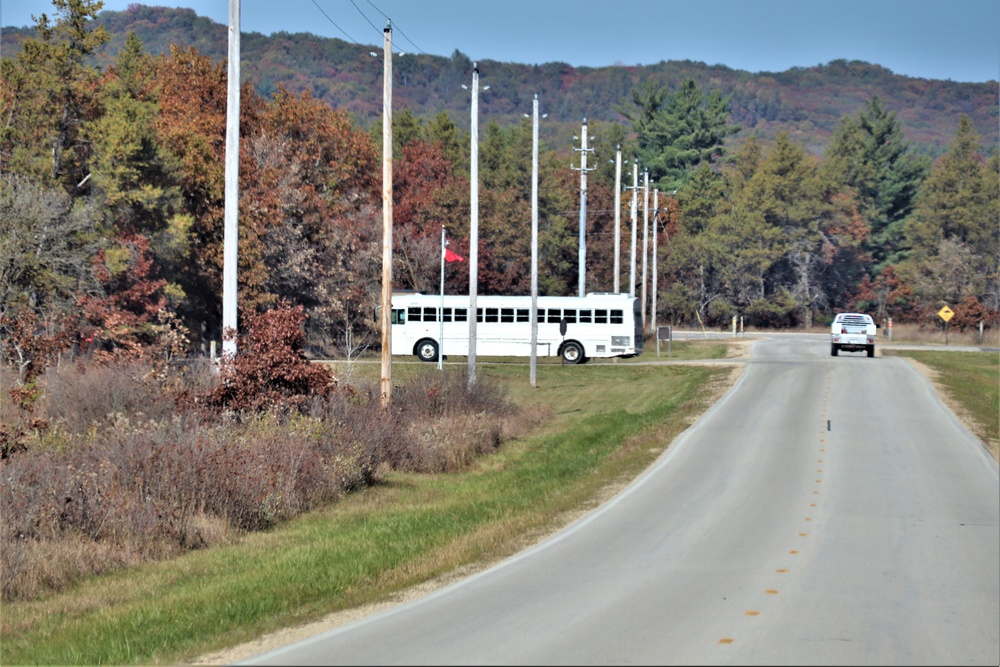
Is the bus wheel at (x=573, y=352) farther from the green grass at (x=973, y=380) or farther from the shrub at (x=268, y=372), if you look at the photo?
the shrub at (x=268, y=372)

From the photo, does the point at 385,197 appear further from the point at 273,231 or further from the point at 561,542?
the point at 273,231

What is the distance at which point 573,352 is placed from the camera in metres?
51.5

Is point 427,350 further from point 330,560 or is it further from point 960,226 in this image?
point 960,226

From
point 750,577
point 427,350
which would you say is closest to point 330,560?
point 750,577

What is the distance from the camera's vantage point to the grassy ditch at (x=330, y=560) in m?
11.4

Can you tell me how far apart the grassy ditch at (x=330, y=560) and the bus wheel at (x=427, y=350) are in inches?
913

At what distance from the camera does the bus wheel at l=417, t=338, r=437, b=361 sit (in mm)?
51416

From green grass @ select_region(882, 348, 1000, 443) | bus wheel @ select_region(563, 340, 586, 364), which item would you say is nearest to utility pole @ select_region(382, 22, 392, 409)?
green grass @ select_region(882, 348, 1000, 443)

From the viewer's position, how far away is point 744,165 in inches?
4122

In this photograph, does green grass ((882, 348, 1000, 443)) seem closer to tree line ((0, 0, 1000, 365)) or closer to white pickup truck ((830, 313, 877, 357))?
white pickup truck ((830, 313, 877, 357))

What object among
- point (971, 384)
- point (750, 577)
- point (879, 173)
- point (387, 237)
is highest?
point (879, 173)

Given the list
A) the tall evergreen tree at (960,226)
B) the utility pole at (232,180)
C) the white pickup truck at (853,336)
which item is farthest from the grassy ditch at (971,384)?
the tall evergreen tree at (960,226)

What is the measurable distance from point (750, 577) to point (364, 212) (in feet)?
180

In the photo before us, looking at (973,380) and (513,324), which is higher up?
(513,324)
